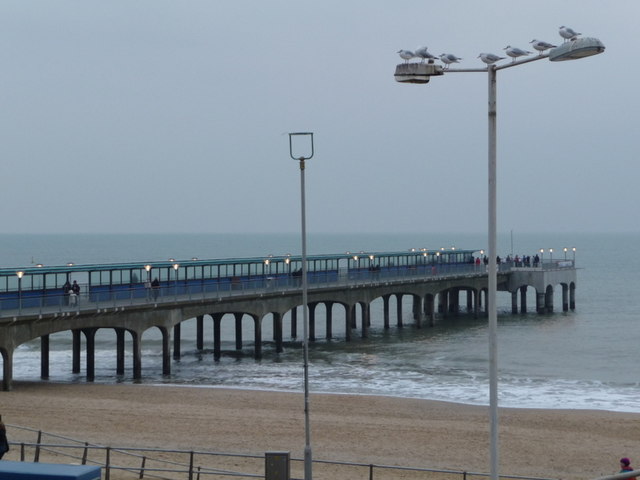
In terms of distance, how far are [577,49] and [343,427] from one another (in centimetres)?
2091

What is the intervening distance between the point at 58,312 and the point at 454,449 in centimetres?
1815

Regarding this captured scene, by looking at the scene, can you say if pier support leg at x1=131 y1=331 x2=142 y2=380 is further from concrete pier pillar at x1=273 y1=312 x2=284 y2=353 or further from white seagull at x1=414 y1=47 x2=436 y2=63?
white seagull at x1=414 y1=47 x2=436 y2=63

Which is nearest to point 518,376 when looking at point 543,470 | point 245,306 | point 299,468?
point 245,306

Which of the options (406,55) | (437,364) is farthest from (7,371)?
(406,55)

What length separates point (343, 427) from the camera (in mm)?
32656

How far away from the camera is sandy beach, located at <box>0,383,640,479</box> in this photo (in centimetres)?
2834

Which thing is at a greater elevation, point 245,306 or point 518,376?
point 245,306

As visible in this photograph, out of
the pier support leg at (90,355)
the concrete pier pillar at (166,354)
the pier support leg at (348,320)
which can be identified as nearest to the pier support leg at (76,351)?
the pier support leg at (90,355)

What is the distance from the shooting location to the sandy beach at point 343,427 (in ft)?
93.0

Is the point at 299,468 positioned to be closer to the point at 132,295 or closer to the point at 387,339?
the point at 132,295

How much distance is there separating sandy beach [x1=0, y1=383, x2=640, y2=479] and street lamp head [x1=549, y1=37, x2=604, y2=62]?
15021 millimetres

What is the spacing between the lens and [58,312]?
130 ft

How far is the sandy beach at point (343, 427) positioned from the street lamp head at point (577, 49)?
49.3 ft

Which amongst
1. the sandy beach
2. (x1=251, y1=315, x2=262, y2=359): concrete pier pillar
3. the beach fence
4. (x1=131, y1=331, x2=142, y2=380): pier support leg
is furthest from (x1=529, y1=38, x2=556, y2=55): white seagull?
(x1=251, y1=315, x2=262, y2=359): concrete pier pillar
